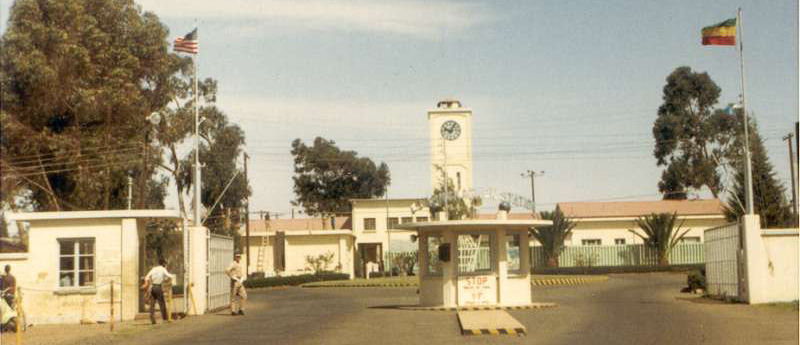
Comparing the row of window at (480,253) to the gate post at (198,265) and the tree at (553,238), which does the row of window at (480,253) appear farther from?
the tree at (553,238)

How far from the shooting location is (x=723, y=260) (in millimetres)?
32156

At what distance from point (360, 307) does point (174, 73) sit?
25.8m

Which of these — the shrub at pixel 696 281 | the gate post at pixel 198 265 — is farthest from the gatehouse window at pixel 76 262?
the shrub at pixel 696 281

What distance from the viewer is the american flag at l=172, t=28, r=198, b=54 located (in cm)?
3369

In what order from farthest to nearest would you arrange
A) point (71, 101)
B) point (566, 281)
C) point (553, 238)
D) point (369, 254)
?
point (369, 254)
point (553, 238)
point (566, 281)
point (71, 101)

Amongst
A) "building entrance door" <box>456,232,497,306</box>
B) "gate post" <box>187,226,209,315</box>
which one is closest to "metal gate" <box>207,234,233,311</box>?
"gate post" <box>187,226,209,315</box>

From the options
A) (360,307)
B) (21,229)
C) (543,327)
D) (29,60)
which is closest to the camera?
(543,327)

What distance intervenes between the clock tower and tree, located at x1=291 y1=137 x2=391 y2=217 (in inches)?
→ 851

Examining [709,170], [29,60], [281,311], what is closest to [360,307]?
[281,311]

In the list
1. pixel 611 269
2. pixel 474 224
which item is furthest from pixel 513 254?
pixel 611 269

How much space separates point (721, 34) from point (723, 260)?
6902 millimetres

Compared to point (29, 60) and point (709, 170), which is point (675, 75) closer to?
point (709, 170)

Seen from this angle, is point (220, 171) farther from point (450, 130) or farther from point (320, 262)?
point (450, 130)

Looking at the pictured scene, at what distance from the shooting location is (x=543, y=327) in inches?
863
